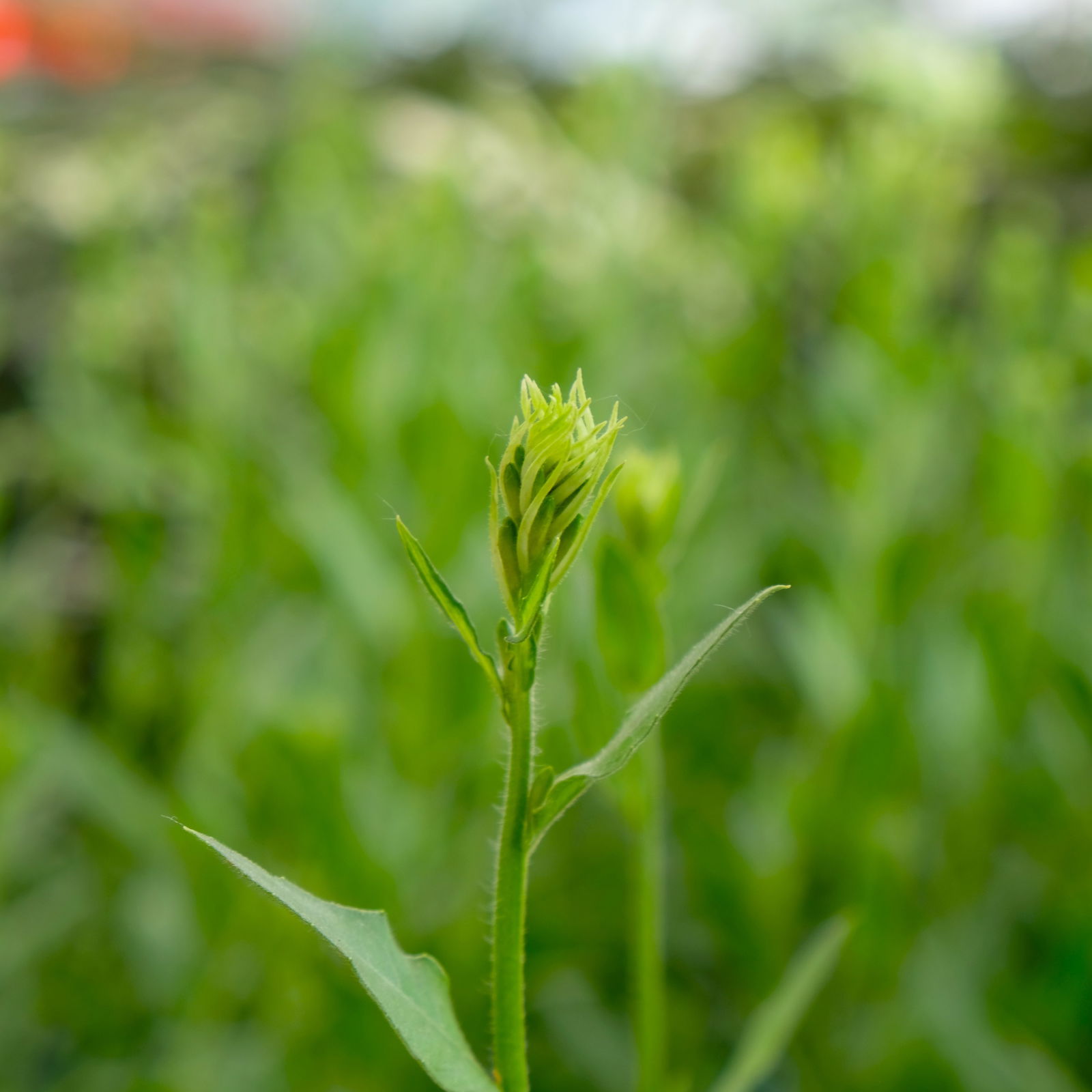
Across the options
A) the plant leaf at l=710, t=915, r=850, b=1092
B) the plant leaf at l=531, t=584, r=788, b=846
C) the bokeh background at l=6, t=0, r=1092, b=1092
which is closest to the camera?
the plant leaf at l=531, t=584, r=788, b=846

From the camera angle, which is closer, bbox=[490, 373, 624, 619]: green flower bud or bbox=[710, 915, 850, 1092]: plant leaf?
bbox=[490, 373, 624, 619]: green flower bud

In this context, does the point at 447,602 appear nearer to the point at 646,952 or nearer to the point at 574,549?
the point at 574,549

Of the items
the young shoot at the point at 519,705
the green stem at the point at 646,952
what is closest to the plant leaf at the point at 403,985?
the young shoot at the point at 519,705

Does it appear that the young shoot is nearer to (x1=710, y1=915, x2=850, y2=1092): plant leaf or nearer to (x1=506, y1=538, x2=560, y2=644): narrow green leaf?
(x1=506, y1=538, x2=560, y2=644): narrow green leaf

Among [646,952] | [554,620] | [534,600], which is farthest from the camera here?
[554,620]

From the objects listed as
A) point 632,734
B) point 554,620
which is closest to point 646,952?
point 632,734

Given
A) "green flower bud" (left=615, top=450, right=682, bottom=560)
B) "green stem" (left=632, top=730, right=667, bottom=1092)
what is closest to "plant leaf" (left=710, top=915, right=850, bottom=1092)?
"green stem" (left=632, top=730, right=667, bottom=1092)
